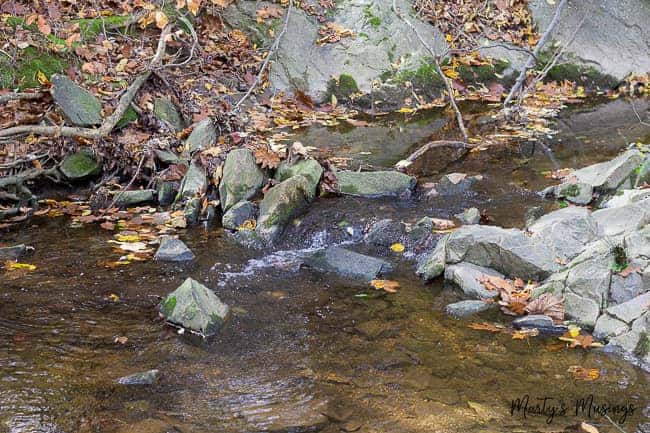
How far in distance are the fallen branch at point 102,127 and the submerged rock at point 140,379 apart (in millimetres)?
3876

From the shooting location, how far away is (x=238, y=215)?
6.70 m

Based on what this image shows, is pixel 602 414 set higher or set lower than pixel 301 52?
lower

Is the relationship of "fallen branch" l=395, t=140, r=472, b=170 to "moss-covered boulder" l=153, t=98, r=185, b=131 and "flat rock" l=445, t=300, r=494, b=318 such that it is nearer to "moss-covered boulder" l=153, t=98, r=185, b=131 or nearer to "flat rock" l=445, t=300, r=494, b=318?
"moss-covered boulder" l=153, t=98, r=185, b=131

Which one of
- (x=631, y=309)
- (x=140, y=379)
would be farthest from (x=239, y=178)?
(x=631, y=309)

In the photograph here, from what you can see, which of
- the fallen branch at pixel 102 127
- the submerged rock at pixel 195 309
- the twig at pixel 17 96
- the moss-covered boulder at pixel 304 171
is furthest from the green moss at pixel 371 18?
the submerged rock at pixel 195 309

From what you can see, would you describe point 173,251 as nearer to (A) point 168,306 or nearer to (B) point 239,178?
(A) point 168,306

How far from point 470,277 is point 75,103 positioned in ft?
16.3

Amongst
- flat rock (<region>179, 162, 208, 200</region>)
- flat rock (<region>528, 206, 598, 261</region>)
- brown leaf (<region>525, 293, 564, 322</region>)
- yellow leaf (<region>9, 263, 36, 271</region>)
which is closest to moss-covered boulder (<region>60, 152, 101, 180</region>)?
flat rock (<region>179, 162, 208, 200</region>)

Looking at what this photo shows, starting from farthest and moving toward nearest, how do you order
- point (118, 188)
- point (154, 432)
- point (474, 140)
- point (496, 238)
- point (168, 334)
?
point (474, 140), point (118, 188), point (496, 238), point (168, 334), point (154, 432)

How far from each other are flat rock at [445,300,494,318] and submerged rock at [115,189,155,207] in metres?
3.77

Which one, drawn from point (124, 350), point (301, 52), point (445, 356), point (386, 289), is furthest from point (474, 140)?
point (124, 350)

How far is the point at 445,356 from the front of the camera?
441 centimetres

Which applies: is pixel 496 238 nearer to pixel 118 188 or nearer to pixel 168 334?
pixel 168 334

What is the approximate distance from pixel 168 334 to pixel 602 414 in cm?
285
